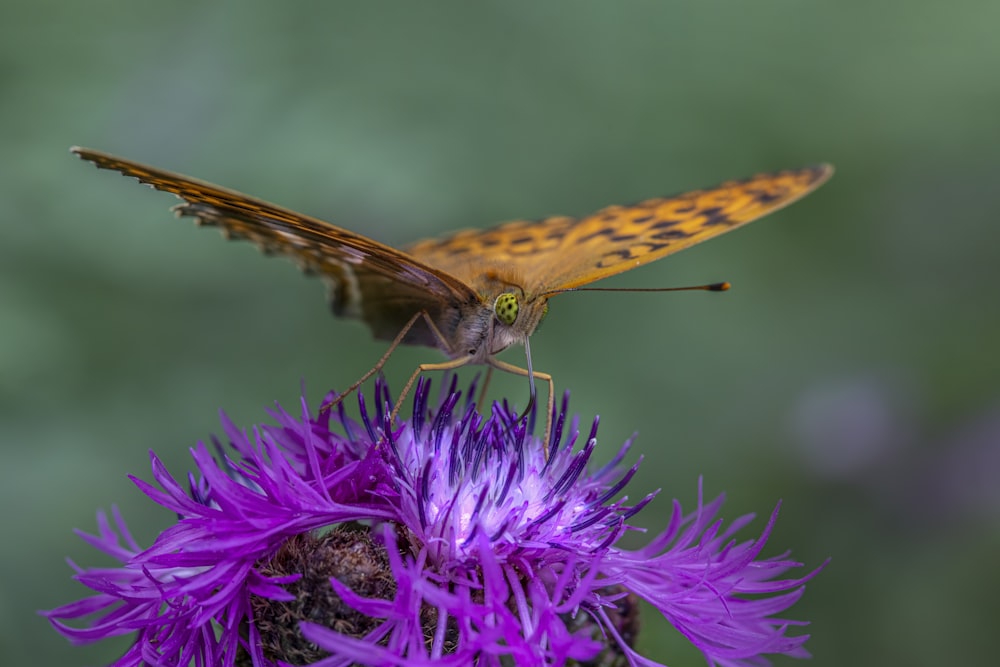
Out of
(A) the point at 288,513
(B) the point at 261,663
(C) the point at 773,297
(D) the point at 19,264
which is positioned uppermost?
(C) the point at 773,297

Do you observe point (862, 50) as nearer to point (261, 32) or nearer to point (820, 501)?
point (820, 501)

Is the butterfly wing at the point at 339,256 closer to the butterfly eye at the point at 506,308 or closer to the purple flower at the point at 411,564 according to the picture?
the butterfly eye at the point at 506,308

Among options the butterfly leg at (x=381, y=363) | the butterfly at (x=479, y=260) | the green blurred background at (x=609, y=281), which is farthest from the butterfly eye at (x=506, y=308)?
the green blurred background at (x=609, y=281)

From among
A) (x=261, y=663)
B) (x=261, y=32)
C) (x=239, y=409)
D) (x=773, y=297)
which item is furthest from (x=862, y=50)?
(x=261, y=663)

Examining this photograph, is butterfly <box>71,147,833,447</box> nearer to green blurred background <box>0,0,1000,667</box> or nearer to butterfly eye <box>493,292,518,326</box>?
butterfly eye <box>493,292,518,326</box>

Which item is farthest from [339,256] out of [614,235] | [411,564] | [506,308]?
[411,564]

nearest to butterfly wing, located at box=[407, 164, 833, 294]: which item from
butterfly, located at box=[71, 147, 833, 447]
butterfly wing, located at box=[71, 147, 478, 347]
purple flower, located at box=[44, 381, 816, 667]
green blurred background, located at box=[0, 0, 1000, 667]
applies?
butterfly, located at box=[71, 147, 833, 447]
